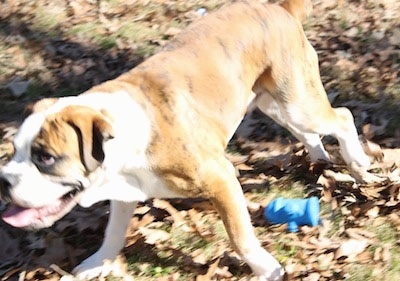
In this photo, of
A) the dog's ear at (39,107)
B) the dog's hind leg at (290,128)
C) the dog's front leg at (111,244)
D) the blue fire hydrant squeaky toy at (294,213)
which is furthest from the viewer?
the dog's hind leg at (290,128)

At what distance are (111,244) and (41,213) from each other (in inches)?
Result: 34.1

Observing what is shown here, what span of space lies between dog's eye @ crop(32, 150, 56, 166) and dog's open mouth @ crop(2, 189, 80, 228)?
9.8 inches

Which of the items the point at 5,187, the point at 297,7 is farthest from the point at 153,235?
the point at 297,7

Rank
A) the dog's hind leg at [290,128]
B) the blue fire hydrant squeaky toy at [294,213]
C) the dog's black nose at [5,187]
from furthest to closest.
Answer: the dog's hind leg at [290,128], the blue fire hydrant squeaky toy at [294,213], the dog's black nose at [5,187]

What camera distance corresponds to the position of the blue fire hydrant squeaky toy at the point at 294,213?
4.71 metres

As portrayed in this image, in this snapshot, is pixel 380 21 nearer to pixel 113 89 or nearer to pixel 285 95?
pixel 285 95

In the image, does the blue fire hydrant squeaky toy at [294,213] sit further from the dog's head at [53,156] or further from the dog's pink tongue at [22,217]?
the dog's pink tongue at [22,217]

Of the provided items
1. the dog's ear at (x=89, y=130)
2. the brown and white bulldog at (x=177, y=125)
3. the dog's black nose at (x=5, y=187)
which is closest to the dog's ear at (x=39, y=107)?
the brown and white bulldog at (x=177, y=125)

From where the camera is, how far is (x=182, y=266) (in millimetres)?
4527

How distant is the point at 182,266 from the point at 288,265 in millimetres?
633

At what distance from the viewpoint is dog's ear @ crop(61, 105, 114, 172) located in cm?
347

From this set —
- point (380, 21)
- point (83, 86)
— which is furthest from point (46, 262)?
point (380, 21)

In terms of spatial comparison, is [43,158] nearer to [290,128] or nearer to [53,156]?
[53,156]

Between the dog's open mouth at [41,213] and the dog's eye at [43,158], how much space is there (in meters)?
0.25
